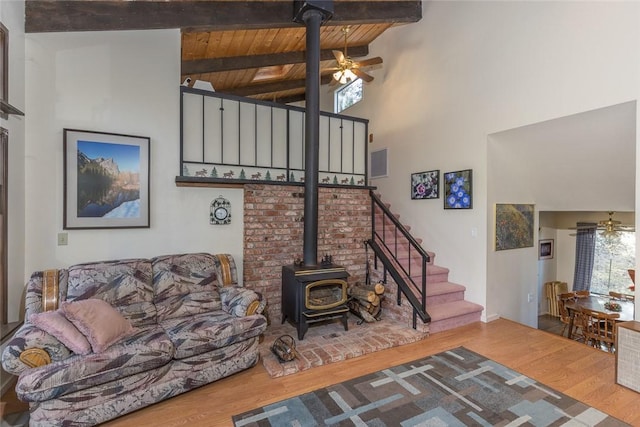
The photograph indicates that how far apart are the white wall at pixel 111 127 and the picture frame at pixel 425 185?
3016 mm

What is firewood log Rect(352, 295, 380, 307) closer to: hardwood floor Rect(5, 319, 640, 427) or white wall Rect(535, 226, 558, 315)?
hardwood floor Rect(5, 319, 640, 427)

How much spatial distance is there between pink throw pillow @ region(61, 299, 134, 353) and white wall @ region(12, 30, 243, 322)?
3.13 ft

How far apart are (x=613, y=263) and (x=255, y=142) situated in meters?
7.77

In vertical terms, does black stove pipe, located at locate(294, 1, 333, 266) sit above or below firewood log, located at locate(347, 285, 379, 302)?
above

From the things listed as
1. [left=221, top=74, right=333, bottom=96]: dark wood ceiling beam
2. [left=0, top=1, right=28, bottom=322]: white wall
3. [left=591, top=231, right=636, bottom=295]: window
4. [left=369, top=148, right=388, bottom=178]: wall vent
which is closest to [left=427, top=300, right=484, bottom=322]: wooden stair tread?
[left=369, top=148, right=388, bottom=178]: wall vent

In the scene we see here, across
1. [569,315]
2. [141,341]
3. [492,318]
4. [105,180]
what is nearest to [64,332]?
[141,341]

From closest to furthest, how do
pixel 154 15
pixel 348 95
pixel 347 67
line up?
pixel 154 15 < pixel 347 67 < pixel 348 95

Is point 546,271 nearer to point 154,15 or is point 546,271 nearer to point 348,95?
point 348,95

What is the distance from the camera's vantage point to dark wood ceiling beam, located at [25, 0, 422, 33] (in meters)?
2.93

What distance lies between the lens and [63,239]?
302cm

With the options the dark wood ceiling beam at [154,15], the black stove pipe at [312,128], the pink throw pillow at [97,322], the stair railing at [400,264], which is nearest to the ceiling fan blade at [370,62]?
the dark wood ceiling beam at [154,15]

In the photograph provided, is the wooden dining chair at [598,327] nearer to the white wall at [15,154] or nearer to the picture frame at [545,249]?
the picture frame at [545,249]

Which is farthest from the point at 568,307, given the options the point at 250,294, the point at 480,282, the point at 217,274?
the point at 217,274

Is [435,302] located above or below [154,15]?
below
